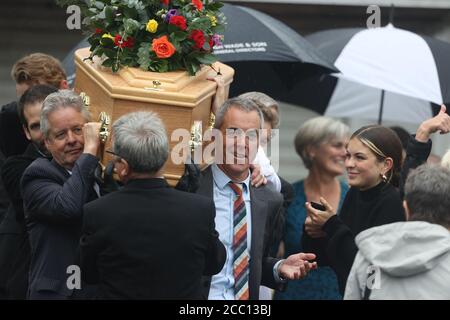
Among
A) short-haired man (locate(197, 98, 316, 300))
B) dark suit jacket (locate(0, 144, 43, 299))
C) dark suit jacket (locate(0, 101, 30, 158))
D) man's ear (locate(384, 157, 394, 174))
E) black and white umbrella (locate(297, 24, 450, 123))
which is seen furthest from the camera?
black and white umbrella (locate(297, 24, 450, 123))

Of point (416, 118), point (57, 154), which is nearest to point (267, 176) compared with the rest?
point (57, 154)

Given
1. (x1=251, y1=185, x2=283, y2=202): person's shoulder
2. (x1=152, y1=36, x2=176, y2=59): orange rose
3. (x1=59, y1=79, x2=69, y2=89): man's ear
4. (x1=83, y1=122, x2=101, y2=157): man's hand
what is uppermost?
(x1=152, y1=36, x2=176, y2=59): orange rose

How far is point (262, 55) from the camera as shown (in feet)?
25.7

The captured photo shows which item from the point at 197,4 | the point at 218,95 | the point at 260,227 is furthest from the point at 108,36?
the point at 260,227

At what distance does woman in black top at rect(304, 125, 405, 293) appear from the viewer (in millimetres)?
5809

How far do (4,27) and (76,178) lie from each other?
6.54m

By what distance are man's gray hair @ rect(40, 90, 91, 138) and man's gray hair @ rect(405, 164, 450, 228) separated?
5.30 feet

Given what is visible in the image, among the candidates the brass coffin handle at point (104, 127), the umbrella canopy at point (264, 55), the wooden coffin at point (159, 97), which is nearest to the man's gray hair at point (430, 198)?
the wooden coffin at point (159, 97)

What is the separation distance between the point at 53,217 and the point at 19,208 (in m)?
0.68

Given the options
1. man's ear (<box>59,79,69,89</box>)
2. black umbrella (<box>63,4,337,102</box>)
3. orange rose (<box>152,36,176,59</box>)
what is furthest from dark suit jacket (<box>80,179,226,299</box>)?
black umbrella (<box>63,4,337,102</box>)

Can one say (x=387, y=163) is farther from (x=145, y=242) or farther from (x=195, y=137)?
(x=145, y=242)

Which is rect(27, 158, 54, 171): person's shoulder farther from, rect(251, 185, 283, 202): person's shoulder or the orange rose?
rect(251, 185, 283, 202): person's shoulder
